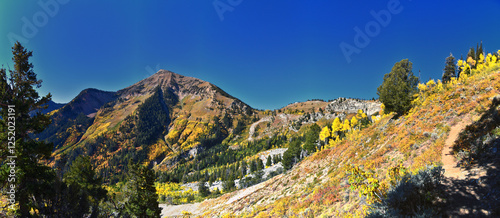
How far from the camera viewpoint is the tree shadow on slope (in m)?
5.79

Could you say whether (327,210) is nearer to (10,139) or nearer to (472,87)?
(472,87)

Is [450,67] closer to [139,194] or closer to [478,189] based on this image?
[478,189]

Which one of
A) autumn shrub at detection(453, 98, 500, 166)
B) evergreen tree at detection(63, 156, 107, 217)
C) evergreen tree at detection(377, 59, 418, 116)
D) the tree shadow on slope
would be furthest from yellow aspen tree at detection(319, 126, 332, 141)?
evergreen tree at detection(63, 156, 107, 217)

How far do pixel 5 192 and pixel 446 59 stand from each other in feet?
422

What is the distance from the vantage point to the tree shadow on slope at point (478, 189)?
5785mm

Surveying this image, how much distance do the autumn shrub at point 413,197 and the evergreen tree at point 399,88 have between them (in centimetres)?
2386

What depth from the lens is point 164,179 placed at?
533 feet

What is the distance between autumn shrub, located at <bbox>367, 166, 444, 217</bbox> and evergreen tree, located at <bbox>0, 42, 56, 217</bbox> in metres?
19.6

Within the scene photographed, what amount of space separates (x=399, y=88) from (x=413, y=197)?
26.4m

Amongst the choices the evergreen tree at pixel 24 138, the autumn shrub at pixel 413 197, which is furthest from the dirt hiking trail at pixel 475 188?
the evergreen tree at pixel 24 138

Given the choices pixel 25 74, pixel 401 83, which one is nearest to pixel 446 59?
pixel 401 83

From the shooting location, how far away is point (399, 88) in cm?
2742

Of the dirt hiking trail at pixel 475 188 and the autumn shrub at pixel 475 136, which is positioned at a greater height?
the autumn shrub at pixel 475 136

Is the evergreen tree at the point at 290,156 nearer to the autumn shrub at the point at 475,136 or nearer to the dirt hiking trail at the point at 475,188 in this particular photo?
the autumn shrub at the point at 475,136
